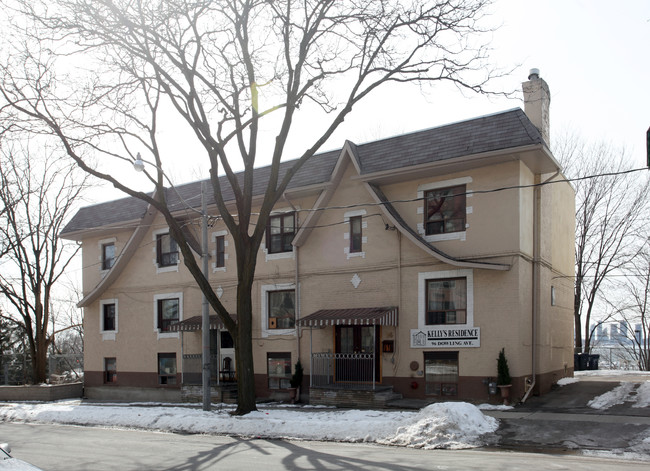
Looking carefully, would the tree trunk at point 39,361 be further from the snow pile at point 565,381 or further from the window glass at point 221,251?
the snow pile at point 565,381

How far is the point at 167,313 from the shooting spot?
84.8ft

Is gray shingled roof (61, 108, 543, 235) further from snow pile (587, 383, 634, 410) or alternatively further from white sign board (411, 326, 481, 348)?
snow pile (587, 383, 634, 410)

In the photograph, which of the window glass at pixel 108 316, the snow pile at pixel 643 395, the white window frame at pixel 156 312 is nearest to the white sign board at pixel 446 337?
the snow pile at pixel 643 395

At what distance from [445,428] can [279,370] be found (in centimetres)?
1024

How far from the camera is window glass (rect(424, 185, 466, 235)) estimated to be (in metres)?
18.9

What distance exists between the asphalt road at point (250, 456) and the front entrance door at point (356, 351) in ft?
20.7

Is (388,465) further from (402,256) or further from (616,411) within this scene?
(402,256)

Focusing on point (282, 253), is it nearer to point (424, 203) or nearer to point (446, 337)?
point (424, 203)

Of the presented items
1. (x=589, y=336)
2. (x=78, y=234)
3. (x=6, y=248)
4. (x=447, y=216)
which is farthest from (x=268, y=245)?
(x=589, y=336)

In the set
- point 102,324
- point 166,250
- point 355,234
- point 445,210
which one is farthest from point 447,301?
point 102,324

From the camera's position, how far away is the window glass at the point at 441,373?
18469mm

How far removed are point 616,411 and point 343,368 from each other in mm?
8046

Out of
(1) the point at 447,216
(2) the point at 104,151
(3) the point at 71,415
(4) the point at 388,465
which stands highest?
(2) the point at 104,151

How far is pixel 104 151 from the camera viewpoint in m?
18.0
